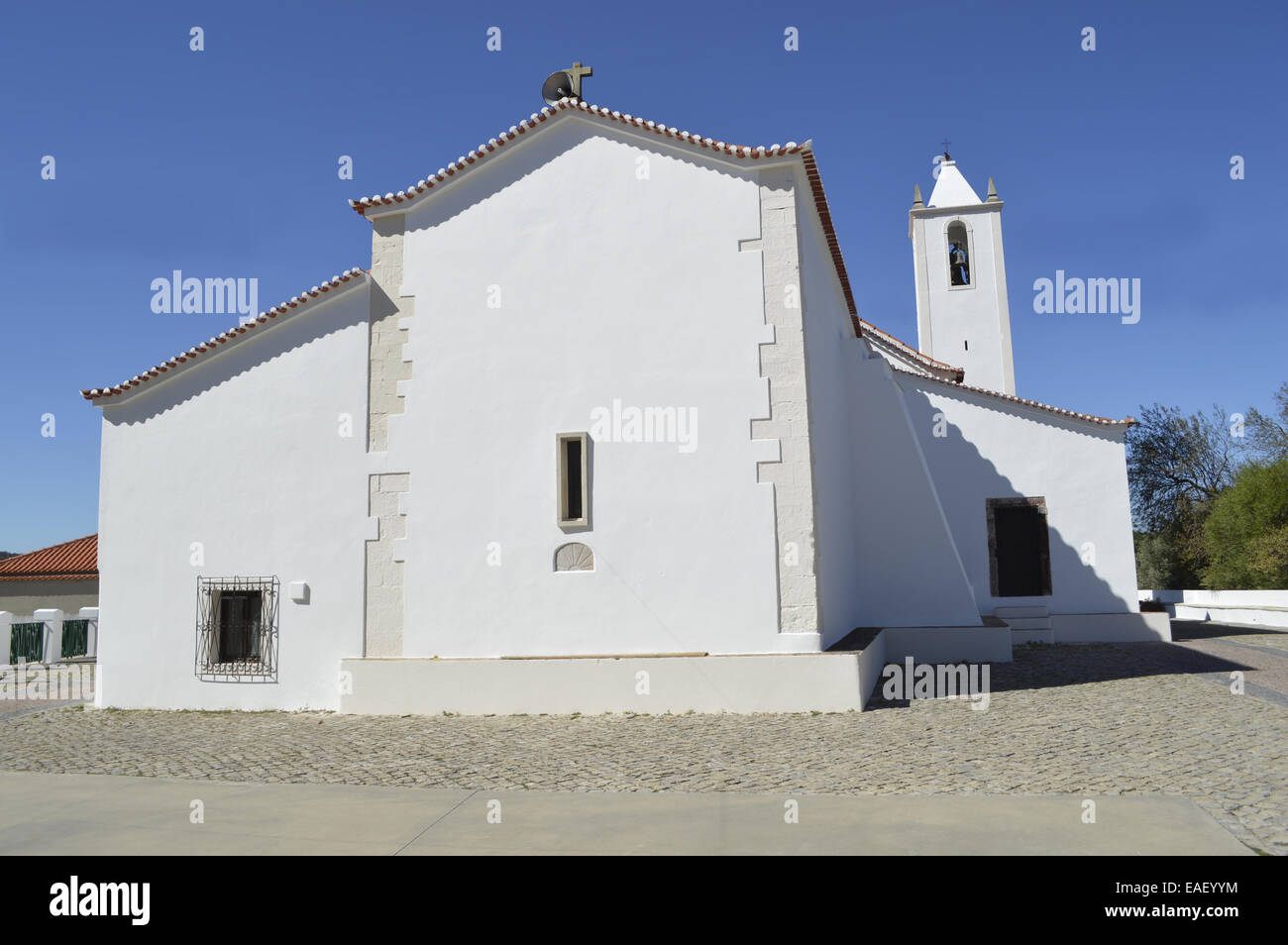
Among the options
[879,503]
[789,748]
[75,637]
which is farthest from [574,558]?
[75,637]

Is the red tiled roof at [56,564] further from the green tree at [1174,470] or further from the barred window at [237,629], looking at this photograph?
the green tree at [1174,470]

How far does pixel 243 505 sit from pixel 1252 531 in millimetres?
32848

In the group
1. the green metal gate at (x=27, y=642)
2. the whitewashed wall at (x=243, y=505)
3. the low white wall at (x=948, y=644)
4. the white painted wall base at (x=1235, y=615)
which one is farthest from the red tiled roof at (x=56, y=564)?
the white painted wall base at (x=1235, y=615)

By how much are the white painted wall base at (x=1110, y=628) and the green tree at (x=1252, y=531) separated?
1549 cm

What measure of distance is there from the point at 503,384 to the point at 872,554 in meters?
6.91

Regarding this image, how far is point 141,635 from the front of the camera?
40.3ft

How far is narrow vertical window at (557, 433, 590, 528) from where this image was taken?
11109 mm

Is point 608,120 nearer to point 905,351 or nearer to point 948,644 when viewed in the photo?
point 948,644

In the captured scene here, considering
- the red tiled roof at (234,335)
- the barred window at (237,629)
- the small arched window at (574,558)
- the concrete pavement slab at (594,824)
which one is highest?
the red tiled roof at (234,335)

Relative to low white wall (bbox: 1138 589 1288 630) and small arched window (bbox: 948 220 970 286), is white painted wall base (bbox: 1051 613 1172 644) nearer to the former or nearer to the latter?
low white wall (bbox: 1138 589 1288 630)

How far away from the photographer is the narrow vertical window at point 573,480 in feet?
36.4

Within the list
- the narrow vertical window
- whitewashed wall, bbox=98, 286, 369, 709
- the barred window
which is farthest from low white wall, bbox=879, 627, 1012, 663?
the barred window
